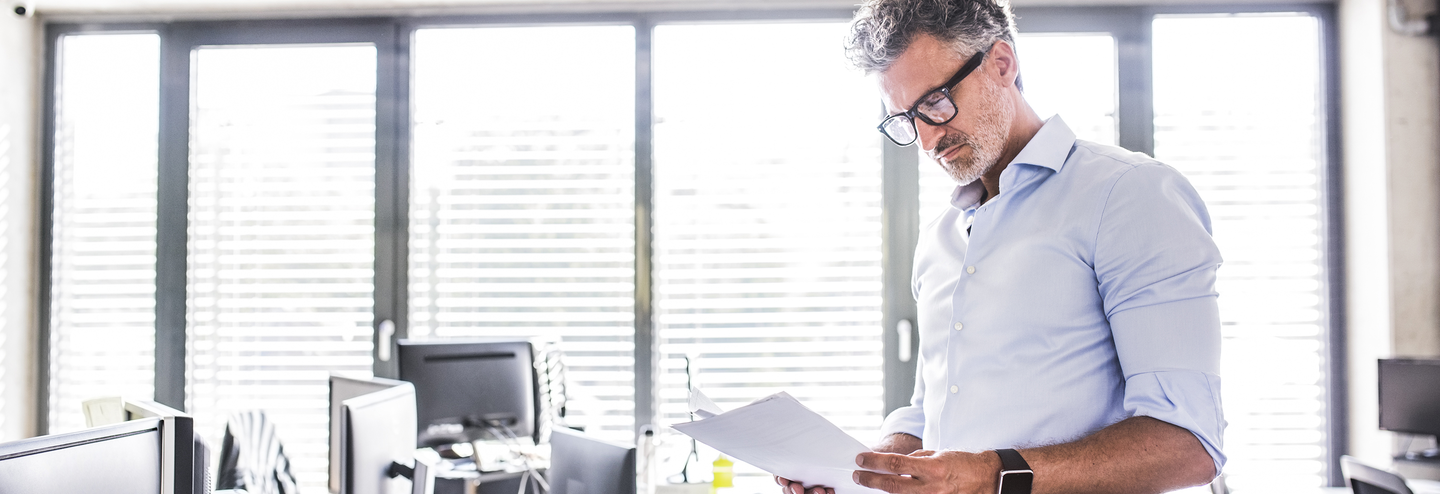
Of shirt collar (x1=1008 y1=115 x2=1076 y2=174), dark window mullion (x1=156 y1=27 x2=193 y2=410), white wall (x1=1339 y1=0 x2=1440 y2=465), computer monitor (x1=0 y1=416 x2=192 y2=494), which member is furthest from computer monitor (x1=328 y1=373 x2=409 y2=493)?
white wall (x1=1339 y1=0 x2=1440 y2=465)

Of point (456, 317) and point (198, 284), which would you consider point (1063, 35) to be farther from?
point (198, 284)

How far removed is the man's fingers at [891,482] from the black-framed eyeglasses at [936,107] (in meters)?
0.53

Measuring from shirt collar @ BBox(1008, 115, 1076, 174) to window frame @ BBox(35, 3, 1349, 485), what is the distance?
2138 mm

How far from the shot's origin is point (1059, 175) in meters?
1.12

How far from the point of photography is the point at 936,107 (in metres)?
1.19

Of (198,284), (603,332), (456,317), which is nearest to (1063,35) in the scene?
(603,332)

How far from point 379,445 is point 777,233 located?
1900 millimetres

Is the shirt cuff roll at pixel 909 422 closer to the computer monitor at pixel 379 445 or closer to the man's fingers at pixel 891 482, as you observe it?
the man's fingers at pixel 891 482

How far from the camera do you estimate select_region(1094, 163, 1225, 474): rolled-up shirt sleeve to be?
0.93m

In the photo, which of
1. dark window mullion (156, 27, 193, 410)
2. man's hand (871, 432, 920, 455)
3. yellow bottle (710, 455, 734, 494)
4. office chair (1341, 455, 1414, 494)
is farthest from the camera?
dark window mullion (156, 27, 193, 410)

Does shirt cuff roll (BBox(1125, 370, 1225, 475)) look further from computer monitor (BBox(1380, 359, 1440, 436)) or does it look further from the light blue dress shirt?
computer monitor (BBox(1380, 359, 1440, 436))

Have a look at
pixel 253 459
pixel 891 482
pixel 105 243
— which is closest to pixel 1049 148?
pixel 891 482

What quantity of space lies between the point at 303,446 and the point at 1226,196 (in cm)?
415

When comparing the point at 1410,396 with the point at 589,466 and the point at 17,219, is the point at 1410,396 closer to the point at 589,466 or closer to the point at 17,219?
the point at 589,466
